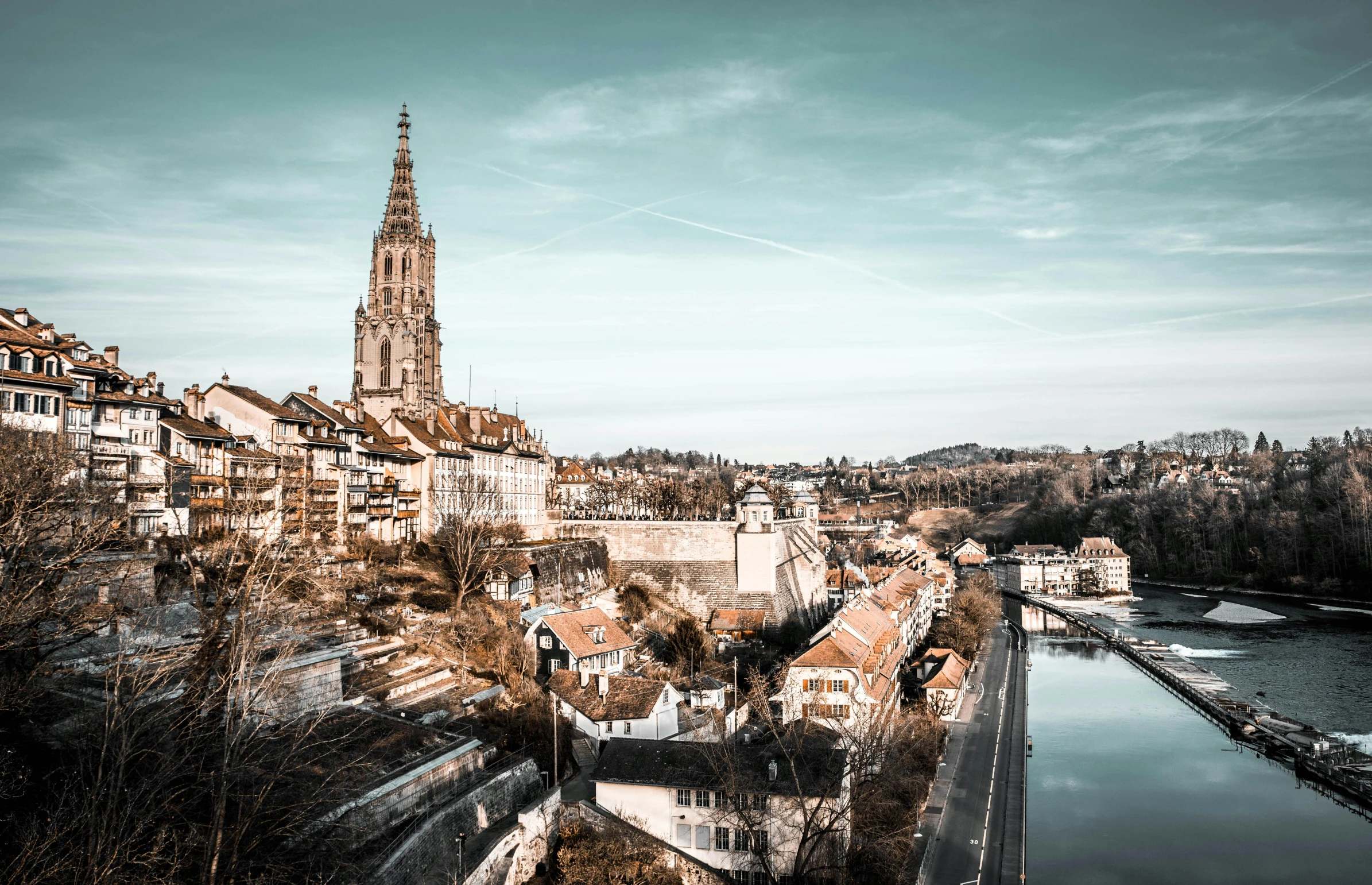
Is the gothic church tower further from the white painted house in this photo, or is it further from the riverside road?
the riverside road

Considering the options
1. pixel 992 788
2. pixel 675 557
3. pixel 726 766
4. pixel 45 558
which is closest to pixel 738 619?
pixel 675 557

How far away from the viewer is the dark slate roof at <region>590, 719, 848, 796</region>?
1720 centimetres

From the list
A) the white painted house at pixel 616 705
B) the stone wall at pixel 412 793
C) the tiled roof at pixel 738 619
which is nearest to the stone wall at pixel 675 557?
the tiled roof at pixel 738 619

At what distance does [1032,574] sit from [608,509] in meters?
33.4

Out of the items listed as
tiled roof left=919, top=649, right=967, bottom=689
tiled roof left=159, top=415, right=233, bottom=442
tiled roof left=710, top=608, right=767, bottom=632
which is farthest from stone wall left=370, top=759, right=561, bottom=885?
tiled roof left=710, top=608, right=767, bottom=632

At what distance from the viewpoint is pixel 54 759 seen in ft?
40.5

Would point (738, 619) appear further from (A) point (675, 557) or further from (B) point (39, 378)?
(B) point (39, 378)

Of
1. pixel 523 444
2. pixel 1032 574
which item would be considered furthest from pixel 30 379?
pixel 1032 574

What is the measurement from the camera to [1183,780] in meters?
26.0

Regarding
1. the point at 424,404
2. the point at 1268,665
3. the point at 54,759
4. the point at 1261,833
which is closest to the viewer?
the point at 54,759

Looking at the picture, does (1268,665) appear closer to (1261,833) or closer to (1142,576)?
(1261,833)

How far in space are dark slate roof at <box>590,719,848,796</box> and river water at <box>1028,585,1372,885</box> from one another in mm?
5786

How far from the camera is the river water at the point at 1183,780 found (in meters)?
20.7

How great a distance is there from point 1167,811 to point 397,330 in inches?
1359
